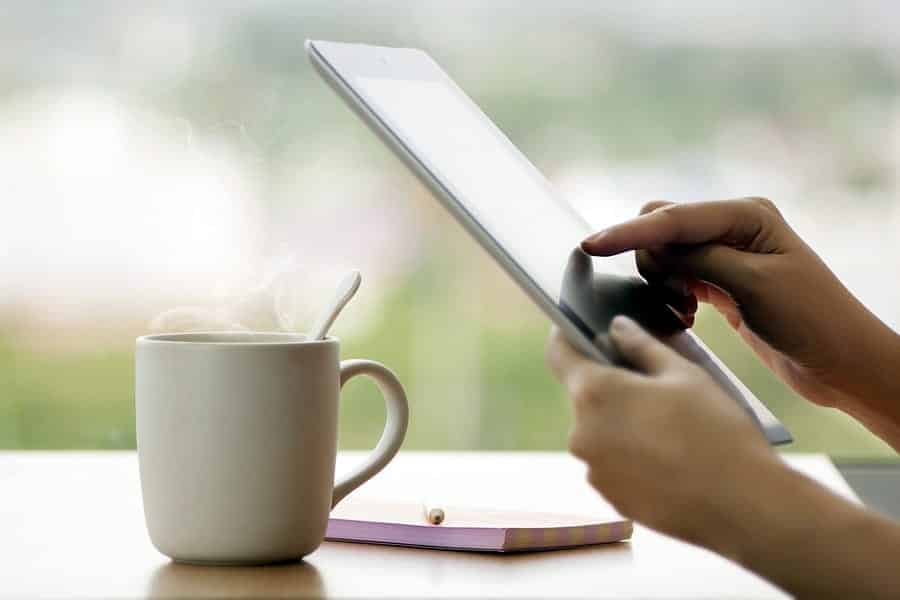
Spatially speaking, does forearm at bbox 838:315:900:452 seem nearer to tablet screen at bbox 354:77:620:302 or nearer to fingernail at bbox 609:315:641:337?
tablet screen at bbox 354:77:620:302

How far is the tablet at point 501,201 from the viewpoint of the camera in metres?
0.67

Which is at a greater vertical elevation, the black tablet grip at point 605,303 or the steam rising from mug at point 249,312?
the black tablet grip at point 605,303

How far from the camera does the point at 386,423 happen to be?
828 mm

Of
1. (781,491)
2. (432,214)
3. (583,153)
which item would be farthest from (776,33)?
(781,491)

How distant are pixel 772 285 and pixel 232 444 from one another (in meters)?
0.43

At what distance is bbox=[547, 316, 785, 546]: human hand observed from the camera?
2.08 ft

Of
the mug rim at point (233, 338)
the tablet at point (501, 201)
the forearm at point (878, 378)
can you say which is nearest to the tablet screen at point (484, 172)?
the tablet at point (501, 201)

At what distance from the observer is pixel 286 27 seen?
2732mm

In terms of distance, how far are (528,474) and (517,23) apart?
67.8 inches

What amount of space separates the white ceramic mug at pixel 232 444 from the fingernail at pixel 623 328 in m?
0.18

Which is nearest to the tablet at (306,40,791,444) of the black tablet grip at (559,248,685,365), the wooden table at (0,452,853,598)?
the black tablet grip at (559,248,685,365)

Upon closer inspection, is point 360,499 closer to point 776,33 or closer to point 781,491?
point 781,491

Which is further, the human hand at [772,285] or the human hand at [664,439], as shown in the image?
the human hand at [772,285]

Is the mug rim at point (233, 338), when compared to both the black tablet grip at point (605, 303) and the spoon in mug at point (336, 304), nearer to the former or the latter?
the spoon in mug at point (336, 304)
